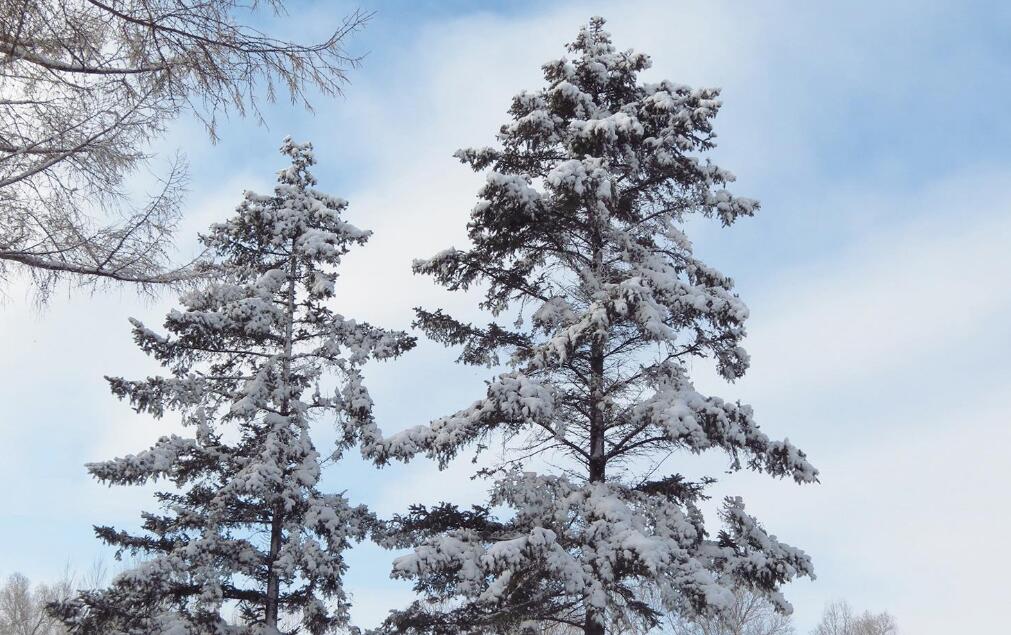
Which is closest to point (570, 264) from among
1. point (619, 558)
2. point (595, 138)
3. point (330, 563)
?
point (595, 138)

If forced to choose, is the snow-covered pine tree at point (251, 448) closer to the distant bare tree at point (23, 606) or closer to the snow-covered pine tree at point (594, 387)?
the snow-covered pine tree at point (594, 387)

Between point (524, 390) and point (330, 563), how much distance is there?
599cm

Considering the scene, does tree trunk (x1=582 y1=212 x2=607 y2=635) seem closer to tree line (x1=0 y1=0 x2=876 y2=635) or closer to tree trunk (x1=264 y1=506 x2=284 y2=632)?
tree line (x1=0 y1=0 x2=876 y2=635)

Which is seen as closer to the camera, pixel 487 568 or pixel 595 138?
pixel 487 568

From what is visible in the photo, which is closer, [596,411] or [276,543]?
[596,411]

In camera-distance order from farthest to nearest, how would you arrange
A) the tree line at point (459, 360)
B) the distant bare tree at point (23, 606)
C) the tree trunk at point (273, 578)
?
the distant bare tree at point (23, 606) < the tree trunk at point (273, 578) < the tree line at point (459, 360)

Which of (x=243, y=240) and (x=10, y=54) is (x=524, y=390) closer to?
(x=10, y=54)

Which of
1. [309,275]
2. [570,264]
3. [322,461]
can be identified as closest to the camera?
[570,264]

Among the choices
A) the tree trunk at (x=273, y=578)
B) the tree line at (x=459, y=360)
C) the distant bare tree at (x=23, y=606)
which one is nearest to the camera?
the tree line at (x=459, y=360)

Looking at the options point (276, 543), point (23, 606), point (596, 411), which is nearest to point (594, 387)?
point (596, 411)

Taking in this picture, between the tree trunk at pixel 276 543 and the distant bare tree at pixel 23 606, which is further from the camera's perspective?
the distant bare tree at pixel 23 606

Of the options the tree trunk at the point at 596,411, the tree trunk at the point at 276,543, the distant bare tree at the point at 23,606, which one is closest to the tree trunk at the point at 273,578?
the tree trunk at the point at 276,543

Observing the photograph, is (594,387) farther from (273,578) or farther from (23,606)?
(23,606)

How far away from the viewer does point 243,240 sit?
17938 mm
